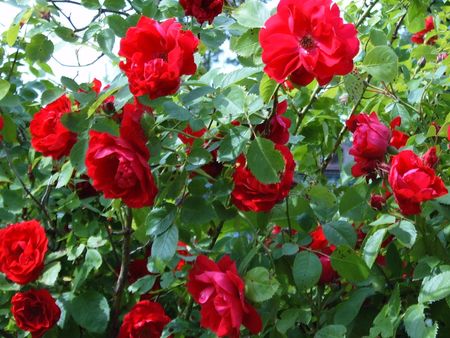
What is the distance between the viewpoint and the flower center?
89cm

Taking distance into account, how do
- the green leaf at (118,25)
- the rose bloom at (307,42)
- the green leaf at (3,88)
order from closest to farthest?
1. the rose bloom at (307,42)
2. the green leaf at (118,25)
3. the green leaf at (3,88)

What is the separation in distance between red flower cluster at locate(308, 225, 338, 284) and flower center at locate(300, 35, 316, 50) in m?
0.36

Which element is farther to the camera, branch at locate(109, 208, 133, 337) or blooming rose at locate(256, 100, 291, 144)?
branch at locate(109, 208, 133, 337)

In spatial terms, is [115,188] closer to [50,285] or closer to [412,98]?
[50,285]

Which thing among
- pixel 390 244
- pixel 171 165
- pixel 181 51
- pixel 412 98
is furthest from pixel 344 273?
pixel 412 98

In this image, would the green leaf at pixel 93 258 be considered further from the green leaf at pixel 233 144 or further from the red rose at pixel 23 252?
the green leaf at pixel 233 144

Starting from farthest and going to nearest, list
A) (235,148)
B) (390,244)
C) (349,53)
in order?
(390,244) < (235,148) < (349,53)

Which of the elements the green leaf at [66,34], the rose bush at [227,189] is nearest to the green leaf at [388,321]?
the rose bush at [227,189]

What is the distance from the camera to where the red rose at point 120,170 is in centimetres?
95

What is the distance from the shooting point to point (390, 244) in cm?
117

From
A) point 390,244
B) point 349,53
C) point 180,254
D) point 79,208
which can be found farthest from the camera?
point 79,208

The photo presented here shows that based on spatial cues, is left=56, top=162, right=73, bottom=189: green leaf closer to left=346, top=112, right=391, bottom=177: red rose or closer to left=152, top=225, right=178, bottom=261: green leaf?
left=152, top=225, right=178, bottom=261: green leaf

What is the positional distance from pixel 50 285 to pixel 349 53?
30.9 inches

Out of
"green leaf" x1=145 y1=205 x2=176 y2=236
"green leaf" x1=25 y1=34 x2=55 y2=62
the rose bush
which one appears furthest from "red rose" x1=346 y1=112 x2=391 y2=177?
"green leaf" x1=25 y1=34 x2=55 y2=62
